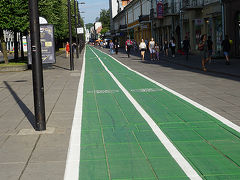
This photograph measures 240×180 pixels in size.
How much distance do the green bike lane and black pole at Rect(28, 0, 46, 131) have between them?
80 centimetres

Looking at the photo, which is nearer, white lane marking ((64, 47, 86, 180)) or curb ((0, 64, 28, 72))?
white lane marking ((64, 47, 86, 180))

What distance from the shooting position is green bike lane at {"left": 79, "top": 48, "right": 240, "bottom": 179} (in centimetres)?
507

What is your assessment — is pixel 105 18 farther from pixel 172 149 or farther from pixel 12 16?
pixel 172 149

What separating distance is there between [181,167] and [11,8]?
23741 mm

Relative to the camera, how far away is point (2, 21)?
26672mm

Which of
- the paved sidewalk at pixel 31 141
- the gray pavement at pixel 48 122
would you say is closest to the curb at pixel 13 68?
the gray pavement at pixel 48 122

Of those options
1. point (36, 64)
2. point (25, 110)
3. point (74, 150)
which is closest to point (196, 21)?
point (25, 110)

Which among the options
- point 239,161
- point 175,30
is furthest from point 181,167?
point 175,30

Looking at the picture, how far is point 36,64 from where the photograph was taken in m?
7.32

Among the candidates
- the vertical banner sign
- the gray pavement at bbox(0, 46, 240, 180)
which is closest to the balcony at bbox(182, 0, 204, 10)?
the vertical banner sign

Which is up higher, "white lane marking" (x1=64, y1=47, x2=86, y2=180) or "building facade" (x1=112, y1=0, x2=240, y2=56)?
"building facade" (x1=112, y1=0, x2=240, y2=56)

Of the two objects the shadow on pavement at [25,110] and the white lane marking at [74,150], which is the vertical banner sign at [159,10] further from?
the white lane marking at [74,150]

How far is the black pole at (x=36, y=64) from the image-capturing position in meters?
7.17

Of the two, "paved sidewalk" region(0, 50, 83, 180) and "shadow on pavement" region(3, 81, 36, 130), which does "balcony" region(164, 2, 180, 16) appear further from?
"paved sidewalk" region(0, 50, 83, 180)
